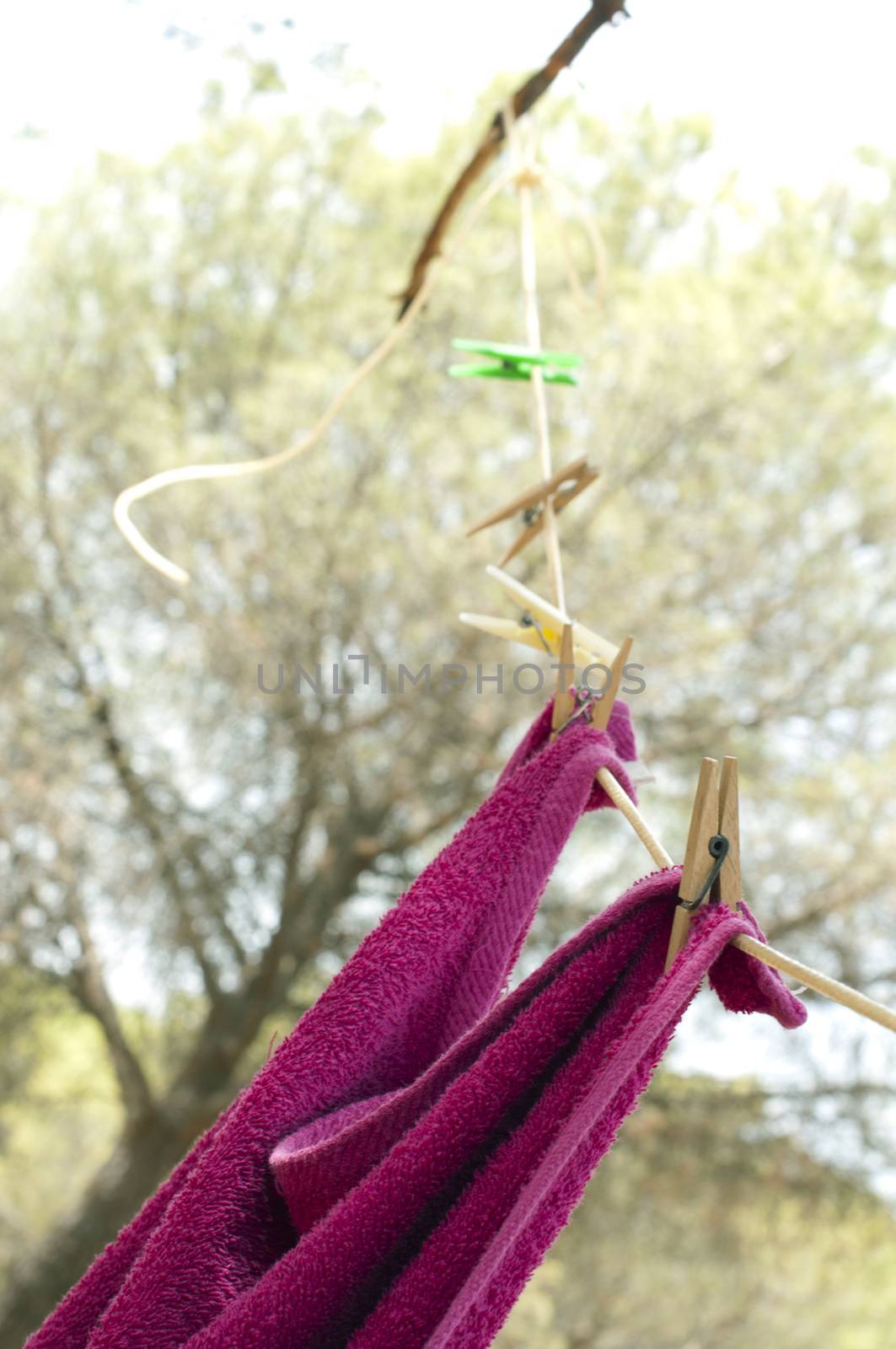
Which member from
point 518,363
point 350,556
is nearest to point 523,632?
point 518,363

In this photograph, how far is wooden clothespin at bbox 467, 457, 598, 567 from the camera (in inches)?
20.6

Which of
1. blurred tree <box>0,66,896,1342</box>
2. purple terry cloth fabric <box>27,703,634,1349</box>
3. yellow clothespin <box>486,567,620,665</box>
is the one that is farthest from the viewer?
blurred tree <box>0,66,896,1342</box>

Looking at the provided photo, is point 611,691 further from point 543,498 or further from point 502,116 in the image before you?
point 502,116

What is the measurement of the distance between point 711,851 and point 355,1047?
0.15 metres

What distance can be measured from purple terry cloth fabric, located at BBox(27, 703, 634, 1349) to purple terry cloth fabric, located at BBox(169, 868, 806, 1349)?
0.09 feet

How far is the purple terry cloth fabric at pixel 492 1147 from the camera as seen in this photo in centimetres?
30

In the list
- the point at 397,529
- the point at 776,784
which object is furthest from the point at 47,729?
the point at 776,784

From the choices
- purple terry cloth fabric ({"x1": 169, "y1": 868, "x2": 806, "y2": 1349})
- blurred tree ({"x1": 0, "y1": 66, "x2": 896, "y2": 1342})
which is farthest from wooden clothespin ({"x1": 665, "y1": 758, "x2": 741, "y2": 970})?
blurred tree ({"x1": 0, "y1": 66, "x2": 896, "y2": 1342})

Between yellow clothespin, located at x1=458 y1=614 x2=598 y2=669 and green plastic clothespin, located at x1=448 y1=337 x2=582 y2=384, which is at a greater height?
green plastic clothespin, located at x1=448 y1=337 x2=582 y2=384

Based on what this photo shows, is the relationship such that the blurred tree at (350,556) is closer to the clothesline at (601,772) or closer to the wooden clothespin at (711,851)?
the clothesline at (601,772)

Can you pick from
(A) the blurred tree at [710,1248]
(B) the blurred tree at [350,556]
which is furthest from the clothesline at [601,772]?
(A) the blurred tree at [710,1248]

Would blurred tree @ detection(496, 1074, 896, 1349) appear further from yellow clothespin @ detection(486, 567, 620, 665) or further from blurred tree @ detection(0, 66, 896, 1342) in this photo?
yellow clothespin @ detection(486, 567, 620, 665)

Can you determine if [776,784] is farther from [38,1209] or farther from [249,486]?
[38,1209]

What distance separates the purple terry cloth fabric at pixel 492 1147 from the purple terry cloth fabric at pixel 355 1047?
0.09 feet
